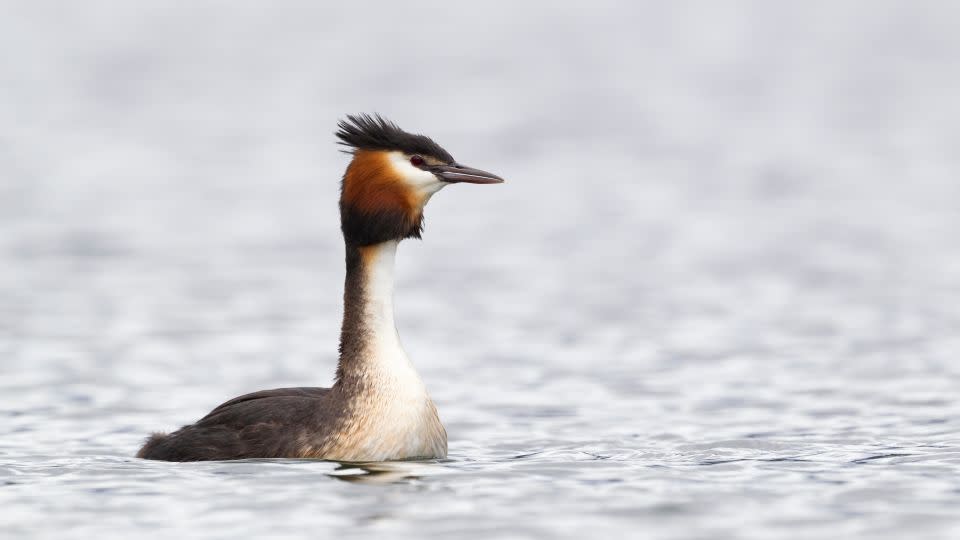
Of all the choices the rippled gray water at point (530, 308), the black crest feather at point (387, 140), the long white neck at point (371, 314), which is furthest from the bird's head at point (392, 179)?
the rippled gray water at point (530, 308)

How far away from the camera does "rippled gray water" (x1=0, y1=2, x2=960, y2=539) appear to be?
11.2 metres

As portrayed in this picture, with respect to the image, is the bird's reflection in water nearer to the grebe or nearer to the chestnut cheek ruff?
the grebe

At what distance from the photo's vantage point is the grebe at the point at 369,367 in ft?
40.3

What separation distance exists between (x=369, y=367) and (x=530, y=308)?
913cm

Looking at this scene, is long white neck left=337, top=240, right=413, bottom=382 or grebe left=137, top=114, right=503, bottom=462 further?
long white neck left=337, top=240, right=413, bottom=382

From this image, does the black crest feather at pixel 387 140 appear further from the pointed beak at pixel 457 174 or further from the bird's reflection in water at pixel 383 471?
the bird's reflection in water at pixel 383 471

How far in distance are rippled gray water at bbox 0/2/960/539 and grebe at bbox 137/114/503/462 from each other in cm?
25

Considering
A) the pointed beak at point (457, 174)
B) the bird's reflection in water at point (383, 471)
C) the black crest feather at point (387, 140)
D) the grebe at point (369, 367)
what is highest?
the black crest feather at point (387, 140)

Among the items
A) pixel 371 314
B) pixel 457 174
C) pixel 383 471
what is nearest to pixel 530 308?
pixel 371 314

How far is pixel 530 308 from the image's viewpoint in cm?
2152

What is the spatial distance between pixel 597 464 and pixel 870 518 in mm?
2350

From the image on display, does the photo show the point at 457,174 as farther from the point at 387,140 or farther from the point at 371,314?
the point at 371,314

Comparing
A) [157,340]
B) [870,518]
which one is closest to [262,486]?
[870,518]

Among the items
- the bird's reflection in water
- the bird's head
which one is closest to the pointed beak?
the bird's head
